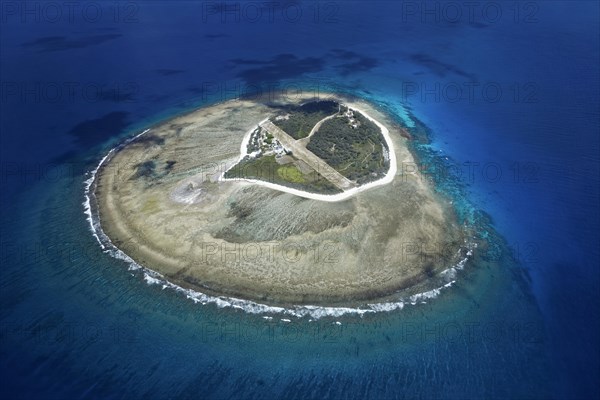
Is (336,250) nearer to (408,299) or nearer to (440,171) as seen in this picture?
(408,299)

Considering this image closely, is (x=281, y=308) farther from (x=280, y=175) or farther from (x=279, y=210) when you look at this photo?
(x=280, y=175)

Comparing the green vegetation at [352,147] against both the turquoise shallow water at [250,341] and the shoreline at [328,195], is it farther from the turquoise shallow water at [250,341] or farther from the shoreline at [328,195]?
the turquoise shallow water at [250,341]

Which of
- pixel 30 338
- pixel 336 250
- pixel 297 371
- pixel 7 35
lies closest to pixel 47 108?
pixel 7 35

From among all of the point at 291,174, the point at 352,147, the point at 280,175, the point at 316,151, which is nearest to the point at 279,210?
the point at 280,175

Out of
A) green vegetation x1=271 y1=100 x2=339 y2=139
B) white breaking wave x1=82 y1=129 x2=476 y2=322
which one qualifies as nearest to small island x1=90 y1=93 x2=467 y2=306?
green vegetation x1=271 y1=100 x2=339 y2=139

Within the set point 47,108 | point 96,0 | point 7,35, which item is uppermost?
point 96,0

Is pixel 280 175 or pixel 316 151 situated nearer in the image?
pixel 280 175
